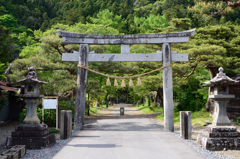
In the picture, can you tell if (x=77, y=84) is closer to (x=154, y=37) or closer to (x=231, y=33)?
(x=154, y=37)

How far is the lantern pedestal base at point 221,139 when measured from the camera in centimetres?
788

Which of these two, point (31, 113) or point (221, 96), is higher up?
point (221, 96)

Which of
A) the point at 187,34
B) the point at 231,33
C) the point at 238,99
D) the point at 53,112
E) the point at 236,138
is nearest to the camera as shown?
the point at 236,138

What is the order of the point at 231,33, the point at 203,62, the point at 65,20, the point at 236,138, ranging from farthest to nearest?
1. the point at 65,20
2. the point at 231,33
3. the point at 203,62
4. the point at 236,138

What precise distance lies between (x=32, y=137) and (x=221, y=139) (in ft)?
21.9

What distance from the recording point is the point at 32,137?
26.8 ft

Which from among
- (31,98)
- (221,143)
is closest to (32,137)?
(31,98)

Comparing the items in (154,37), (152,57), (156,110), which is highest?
(154,37)

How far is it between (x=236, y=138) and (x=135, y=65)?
12255mm

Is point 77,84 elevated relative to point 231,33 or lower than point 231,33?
lower

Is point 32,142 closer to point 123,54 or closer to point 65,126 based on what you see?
point 65,126

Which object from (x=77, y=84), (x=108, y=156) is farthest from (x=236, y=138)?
(x=77, y=84)

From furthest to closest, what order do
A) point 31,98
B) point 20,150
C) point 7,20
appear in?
point 7,20
point 31,98
point 20,150

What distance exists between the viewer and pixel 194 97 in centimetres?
2323
